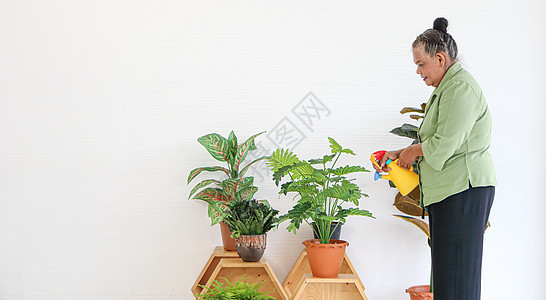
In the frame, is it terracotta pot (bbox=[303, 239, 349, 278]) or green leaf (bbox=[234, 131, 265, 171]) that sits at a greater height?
green leaf (bbox=[234, 131, 265, 171])

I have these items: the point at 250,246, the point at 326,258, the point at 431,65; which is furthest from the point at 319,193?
the point at 431,65

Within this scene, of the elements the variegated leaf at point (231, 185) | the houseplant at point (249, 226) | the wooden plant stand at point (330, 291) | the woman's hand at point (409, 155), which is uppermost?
the woman's hand at point (409, 155)

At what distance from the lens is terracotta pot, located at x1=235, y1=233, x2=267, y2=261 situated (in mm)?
2254

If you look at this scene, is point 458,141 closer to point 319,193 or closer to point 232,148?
point 319,193

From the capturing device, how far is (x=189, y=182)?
8.60 feet

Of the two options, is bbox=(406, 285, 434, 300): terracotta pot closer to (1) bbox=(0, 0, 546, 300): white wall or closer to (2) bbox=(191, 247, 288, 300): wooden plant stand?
(1) bbox=(0, 0, 546, 300): white wall

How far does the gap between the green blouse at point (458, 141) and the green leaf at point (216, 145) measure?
3.44ft

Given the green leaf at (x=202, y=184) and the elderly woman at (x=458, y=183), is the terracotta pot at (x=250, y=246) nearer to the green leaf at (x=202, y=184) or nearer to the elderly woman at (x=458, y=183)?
the green leaf at (x=202, y=184)

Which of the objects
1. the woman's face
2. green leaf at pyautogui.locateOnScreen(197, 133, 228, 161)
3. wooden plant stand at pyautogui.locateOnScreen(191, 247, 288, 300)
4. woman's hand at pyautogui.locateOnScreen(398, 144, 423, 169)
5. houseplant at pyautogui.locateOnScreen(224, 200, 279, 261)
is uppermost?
the woman's face

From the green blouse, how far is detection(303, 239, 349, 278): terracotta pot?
0.53 meters

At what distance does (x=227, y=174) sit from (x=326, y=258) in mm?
705

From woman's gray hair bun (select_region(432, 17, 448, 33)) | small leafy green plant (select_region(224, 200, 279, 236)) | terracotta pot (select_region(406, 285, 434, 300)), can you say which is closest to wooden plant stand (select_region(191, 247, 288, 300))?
small leafy green plant (select_region(224, 200, 279, 236))

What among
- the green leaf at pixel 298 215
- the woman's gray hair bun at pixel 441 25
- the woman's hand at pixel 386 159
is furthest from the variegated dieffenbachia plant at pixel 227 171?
the woman's gray hair bun at pixel 441 25

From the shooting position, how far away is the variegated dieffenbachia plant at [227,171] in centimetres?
243
